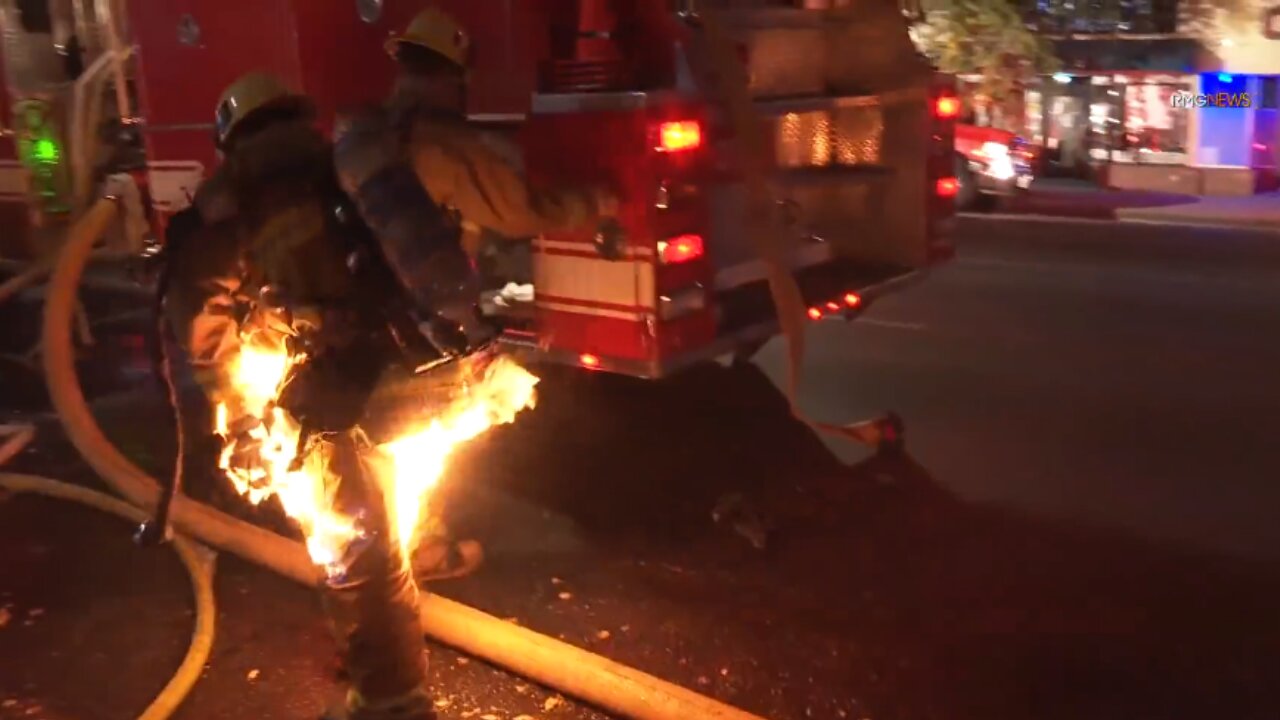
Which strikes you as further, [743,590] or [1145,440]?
[1145,440]

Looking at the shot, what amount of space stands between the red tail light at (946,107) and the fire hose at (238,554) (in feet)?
11.4

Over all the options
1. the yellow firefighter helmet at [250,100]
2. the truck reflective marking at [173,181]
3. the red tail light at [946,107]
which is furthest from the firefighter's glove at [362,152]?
the red tail light at [946,107]

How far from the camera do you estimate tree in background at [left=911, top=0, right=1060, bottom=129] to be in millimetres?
19047

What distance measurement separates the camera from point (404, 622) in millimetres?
3539

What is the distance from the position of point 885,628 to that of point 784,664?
0.45m

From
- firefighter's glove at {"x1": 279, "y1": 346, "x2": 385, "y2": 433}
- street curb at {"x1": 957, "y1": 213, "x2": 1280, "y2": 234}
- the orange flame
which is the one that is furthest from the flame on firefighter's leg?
street curb at {"x1": 957, "y1": 213, "x2": 1280, "y2": 234}

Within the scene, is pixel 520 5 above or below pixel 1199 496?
above

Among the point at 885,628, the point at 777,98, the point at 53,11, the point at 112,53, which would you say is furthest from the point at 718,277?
the point at 53,11

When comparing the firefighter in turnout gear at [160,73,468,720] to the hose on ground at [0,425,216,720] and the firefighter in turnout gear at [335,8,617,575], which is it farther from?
the hose on ground at [0,425,216,720]

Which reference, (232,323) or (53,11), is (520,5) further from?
(53,11)

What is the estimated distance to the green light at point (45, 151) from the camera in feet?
27.4

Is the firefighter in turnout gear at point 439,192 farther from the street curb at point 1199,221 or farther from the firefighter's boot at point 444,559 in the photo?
the street curb at point 1199,221

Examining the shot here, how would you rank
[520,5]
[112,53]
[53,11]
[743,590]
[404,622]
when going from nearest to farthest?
[404,622] < [743,590] < [520,5] < [112,53] < [53,11]

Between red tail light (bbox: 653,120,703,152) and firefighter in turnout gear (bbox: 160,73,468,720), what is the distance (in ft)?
4.60
